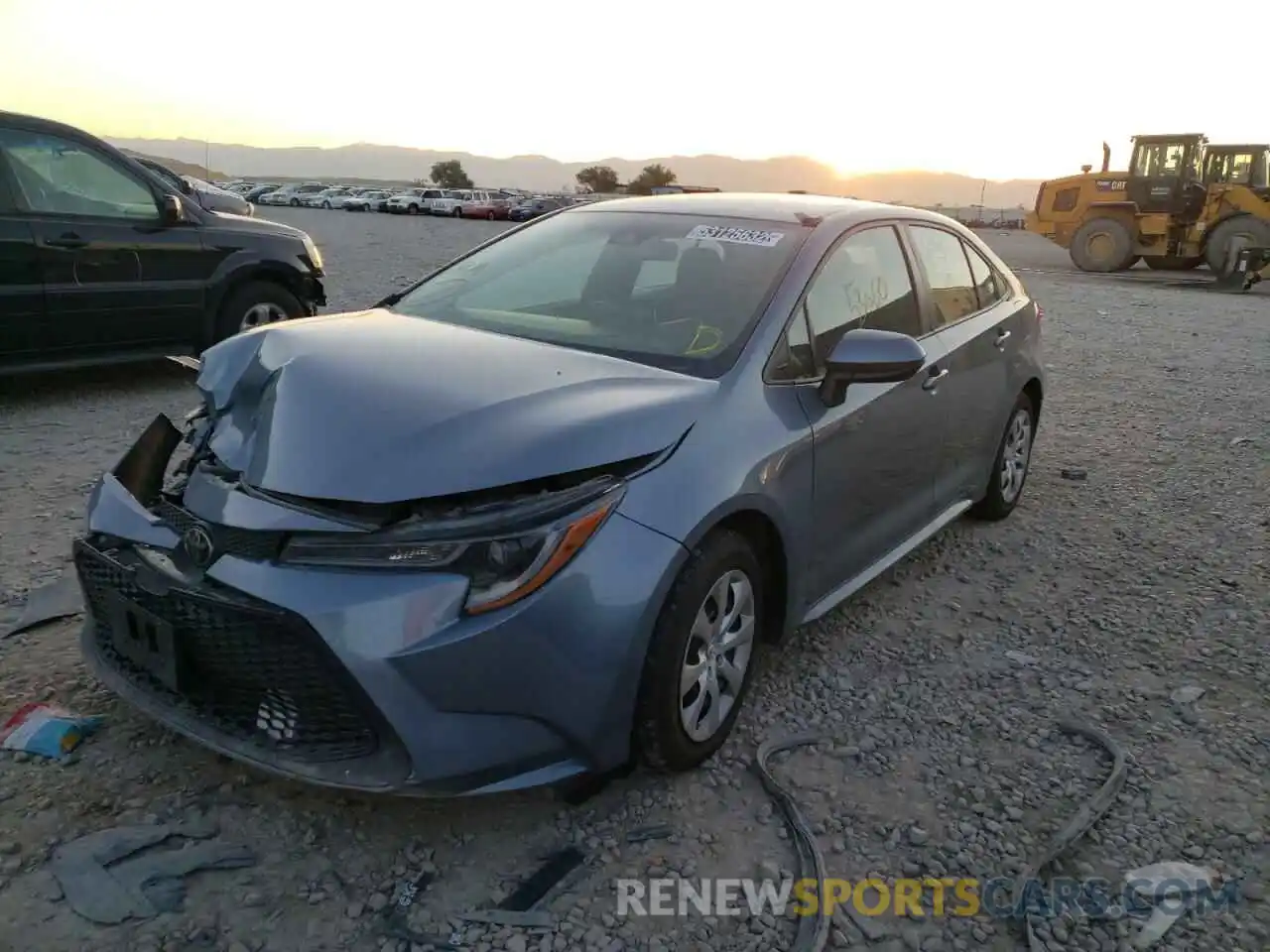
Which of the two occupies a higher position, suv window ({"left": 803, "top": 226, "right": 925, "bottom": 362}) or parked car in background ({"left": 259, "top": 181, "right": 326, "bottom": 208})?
suv window ({"left": 803, "top": 226, "right": 925, "bottom": 362})

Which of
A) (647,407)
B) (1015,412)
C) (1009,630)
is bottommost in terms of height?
(1009,630)

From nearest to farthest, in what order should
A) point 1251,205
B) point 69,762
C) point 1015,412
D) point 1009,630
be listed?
point 69,762, point 1009,630, point 1015,412, point 1251,205

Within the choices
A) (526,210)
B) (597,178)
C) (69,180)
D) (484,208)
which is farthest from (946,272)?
(597,178)

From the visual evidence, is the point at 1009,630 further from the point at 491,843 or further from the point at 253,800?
the point at 253,800

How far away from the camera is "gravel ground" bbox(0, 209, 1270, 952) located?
7.76 ft

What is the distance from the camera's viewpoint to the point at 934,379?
3984mm

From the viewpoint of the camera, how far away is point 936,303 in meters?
4.21

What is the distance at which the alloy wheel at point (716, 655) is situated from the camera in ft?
9.07

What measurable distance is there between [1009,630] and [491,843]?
238cm

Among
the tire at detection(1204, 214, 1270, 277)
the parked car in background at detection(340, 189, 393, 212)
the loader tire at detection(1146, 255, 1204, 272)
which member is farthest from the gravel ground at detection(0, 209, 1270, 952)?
the parked car in background at detection(340, 189, 393, 212)

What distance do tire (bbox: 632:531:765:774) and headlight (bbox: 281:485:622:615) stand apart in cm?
38

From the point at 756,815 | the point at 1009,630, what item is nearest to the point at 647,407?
the point at 756,815

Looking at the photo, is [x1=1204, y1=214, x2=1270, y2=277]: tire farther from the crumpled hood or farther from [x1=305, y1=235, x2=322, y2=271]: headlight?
the crumpled hood

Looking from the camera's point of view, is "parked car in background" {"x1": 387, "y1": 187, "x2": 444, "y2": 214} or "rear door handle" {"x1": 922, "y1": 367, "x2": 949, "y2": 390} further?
"parked car in background" {"x1": 387, "y1": 187, "x2": 444, "y2": 214}
